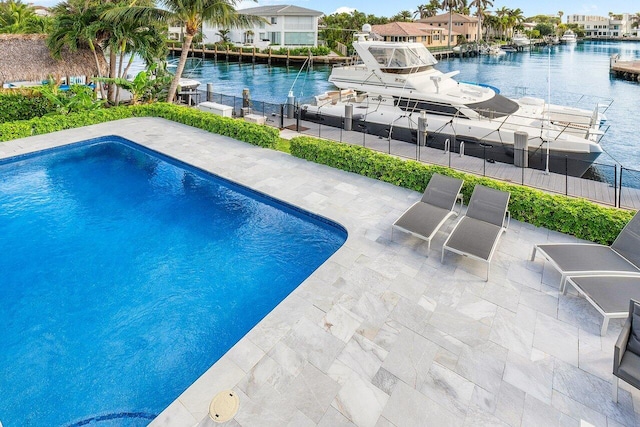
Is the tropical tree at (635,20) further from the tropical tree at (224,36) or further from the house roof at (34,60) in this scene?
the house roof at (34,60)

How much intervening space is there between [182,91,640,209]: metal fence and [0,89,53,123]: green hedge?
11.6m

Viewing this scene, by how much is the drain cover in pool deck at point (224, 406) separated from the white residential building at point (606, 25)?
155248mm

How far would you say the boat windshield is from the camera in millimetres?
15914

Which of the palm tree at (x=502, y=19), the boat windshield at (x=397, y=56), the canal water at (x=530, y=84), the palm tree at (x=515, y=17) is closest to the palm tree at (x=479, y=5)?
the palm tree at (x=502, y=19)

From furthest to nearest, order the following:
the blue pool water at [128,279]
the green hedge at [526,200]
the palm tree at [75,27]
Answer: the palm tree at [75,27]
the green hedge at [526,200]
the blue pool water at [128,279]

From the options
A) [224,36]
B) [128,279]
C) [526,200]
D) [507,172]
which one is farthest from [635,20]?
[128,279]

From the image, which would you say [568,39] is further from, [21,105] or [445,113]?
[21,105]

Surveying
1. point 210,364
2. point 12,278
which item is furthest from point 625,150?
point 12,278

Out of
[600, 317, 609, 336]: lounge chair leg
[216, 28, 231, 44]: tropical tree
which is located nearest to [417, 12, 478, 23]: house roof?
[216, 28, 231, 44]: tropical tree

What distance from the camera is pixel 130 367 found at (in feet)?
17.4

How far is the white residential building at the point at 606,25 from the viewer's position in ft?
388

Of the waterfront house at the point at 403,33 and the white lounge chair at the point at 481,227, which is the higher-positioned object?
the waterfront house at the point at 403,33

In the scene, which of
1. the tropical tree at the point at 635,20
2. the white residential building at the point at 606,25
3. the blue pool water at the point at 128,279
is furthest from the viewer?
the white residential building at the point at 606,25

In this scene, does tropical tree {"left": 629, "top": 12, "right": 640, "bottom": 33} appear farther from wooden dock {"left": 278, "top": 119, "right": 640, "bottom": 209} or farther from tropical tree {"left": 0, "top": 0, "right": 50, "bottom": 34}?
tropical tree {"left": 0, "top": 0, "right": 50, "bottom": 34}
